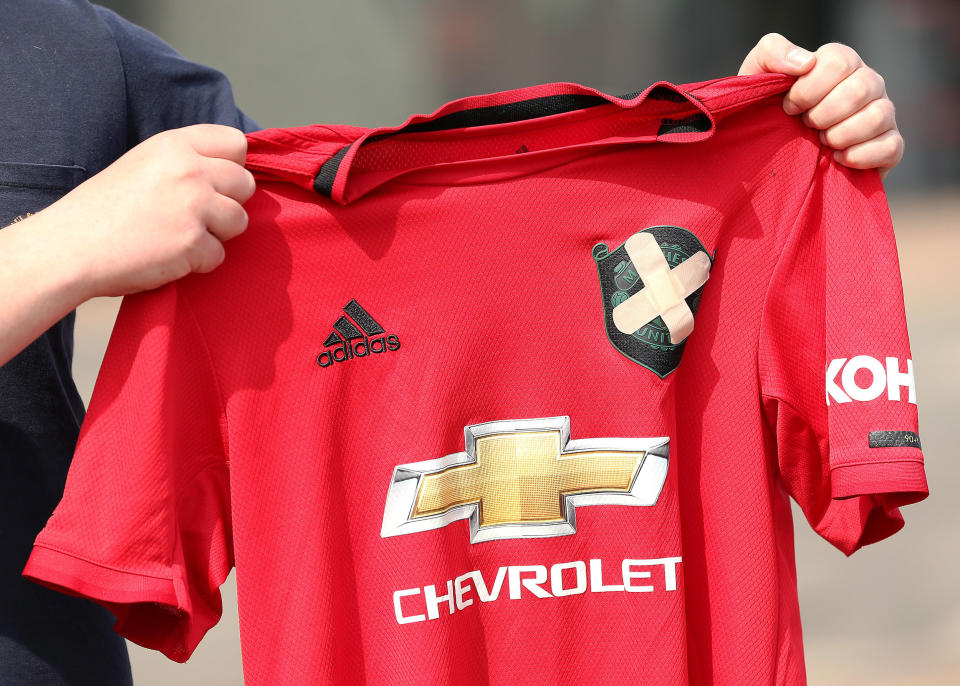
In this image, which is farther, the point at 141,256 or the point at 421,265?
the point at 421,265

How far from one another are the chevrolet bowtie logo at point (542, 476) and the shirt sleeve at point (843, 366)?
0.74 feet

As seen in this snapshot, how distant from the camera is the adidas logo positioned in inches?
50.4

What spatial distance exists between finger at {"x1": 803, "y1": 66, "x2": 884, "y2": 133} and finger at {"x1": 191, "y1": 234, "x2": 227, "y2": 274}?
852 mm

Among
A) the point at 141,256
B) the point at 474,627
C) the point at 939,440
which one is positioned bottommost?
the point at 939,440

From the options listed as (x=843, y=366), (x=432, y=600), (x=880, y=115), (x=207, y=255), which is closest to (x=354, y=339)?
(x=207, y=255)

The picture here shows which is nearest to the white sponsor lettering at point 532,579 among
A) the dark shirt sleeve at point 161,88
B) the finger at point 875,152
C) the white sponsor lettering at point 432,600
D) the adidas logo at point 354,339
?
the white sponsor lettering at point 432,600

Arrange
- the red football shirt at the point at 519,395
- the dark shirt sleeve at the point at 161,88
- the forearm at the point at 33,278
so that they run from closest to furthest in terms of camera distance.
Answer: the forearm at the point at 33,278, the red football shirt at the point at 519,395, the dark shirt sleeve at the point at 161,88

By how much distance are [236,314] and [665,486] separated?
25.1 inches

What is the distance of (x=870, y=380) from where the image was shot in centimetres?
132

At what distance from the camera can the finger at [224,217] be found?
3.74ft

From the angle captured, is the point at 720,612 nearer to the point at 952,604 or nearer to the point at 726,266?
the point at 726,266

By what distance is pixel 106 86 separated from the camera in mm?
1381

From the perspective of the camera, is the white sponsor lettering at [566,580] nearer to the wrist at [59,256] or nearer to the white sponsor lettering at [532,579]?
the white sponsor lettering at [532,579]

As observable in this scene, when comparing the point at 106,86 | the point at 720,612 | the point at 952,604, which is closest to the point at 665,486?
the point at 720,612
